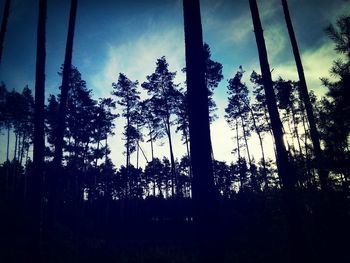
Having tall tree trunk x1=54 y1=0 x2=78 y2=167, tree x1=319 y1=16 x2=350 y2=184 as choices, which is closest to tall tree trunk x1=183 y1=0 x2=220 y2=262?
tree x1=319 y1=16 x2=350 y2=184

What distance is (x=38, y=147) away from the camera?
7762mm

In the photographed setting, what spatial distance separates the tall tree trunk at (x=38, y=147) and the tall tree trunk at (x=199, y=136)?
5.85m

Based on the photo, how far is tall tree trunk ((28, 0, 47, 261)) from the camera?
7.23 metres

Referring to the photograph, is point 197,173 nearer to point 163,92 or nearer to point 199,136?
point 199,136

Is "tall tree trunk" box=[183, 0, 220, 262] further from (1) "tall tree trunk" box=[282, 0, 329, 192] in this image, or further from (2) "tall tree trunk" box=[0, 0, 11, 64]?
(2) "tall tree trunk" box=[0, 0, 11, 64]

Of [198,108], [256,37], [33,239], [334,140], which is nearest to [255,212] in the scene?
[334,140]

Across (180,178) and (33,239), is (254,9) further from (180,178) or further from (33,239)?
(180,178)

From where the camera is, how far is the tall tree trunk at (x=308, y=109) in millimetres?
8325

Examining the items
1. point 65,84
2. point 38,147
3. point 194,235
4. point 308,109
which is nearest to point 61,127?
point 65,84

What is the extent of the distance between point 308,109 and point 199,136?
34.3 feet

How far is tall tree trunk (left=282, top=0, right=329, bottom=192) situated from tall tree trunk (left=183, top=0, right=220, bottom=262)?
20.1 feet

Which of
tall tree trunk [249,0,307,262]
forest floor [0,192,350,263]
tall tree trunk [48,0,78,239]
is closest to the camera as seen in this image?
tall tree trunk [249,0,307,262]

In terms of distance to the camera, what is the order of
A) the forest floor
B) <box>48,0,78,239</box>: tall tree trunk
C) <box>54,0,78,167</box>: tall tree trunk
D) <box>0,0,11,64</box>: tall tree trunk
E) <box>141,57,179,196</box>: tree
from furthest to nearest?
1. <box>141,57,179,196</box>: tree
2. <box>0,0,11,64</box>: tall tree trunk
3. <box>54,0,78,167</box>: tall tree trunk
4. <box>48,0,78,239</box>: tall tree trunk
5. the forest floor

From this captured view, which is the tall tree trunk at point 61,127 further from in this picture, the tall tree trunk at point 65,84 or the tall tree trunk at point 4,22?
the tall tree trunk at point 4,22
